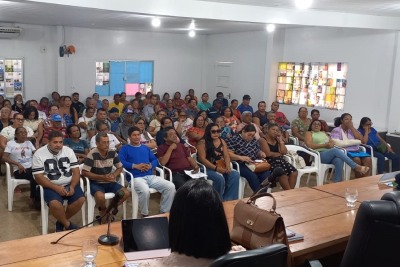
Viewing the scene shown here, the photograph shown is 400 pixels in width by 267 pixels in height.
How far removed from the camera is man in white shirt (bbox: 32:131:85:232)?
3979 millimetres

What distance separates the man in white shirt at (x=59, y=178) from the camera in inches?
157

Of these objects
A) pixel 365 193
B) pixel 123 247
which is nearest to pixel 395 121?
pixel 365 193

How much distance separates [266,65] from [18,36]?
18.3 feet

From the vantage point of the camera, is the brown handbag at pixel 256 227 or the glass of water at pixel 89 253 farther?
the brown handbag at pixel 256 227

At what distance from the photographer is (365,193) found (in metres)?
3.43

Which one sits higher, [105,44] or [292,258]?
Result: [105,44]

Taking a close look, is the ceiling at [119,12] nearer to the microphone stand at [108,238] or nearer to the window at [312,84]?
the window at [312,84]

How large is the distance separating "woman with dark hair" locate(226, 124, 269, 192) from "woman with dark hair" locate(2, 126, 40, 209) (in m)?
2.34

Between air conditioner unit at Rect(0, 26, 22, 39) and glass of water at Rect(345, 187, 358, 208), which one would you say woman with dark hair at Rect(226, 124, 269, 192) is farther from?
air conditioner unit at Rect(0, 26, 22, 39)

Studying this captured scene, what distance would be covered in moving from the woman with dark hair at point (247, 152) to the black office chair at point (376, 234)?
3279 mm

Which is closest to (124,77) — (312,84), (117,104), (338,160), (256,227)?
(117,104)

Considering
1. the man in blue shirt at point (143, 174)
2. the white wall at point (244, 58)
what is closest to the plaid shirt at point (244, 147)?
the man in blue shirt at point (143, 174)

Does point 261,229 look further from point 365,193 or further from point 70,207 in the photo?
point 70,207

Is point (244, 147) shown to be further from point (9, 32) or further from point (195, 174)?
point (9, 32)
